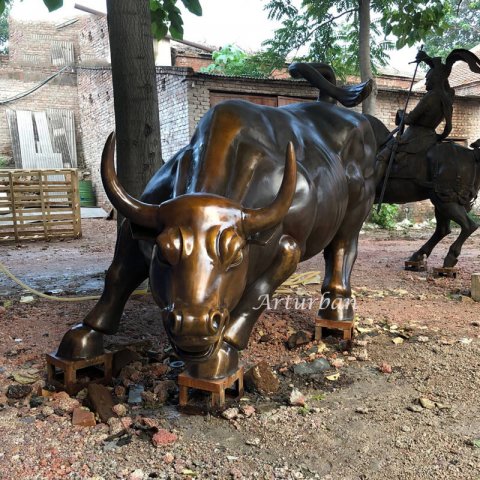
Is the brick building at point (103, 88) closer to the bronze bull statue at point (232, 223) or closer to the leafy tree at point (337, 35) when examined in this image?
the leafy tree at point (337, 35)

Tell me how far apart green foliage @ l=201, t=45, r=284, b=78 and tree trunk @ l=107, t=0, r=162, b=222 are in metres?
8.70

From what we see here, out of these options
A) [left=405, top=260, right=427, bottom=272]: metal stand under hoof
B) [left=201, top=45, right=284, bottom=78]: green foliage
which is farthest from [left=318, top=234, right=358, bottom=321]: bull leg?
[left=201, top=45, right=284, bottom=78]: green foliage

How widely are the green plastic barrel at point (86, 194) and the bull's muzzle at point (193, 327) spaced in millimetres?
16199

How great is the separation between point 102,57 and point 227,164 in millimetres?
18279

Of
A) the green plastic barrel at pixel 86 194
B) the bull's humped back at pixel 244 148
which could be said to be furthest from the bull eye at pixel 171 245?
the green plastic barrel at pixel 86 194

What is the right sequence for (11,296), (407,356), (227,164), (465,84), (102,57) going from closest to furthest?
(227,164) < (407,356) < (11,296) < (465,84) < (102,57)

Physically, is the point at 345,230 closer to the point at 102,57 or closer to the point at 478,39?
the point at 102,57

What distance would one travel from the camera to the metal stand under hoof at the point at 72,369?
2.79m

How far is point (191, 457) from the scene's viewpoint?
2217 millimetres

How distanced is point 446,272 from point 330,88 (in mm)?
3166

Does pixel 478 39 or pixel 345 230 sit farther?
pixel 478 39

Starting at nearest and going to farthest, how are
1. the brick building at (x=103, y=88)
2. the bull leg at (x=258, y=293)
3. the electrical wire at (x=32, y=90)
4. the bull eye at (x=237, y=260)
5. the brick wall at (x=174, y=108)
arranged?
the bull eye at (x=237, y=260)
the bull leg at (x=258, y=293)
the brick wall at (x=174, y=108)
the brick building at (x=103, y=88)
the electrical wire at (x=32, y=90)

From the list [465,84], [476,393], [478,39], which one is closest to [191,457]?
[476,393]

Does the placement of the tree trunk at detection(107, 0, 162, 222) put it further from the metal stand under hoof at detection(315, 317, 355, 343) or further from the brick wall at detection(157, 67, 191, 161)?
the brick wall at detection(157, 67, 191, 161)
